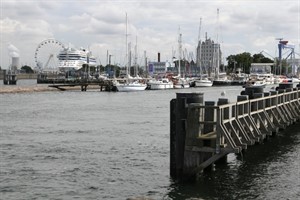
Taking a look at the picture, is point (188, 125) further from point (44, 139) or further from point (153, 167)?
point (44, 139)

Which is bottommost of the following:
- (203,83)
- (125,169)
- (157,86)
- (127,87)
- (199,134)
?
(125,169)

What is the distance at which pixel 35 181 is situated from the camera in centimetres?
2073

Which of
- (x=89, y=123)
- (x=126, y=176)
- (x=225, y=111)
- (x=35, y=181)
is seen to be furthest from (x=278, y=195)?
(x=89, y=123)

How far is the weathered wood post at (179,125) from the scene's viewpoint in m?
18.8

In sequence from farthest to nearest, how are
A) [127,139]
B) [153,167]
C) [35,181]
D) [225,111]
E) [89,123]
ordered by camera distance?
[89,123], [127,139], [153,167], [35,181], [225,111]

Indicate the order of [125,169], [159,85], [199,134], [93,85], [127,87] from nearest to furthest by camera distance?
[199,134], [125,169], [127,87], [159,85], [93,85]

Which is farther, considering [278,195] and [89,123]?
[89,123]

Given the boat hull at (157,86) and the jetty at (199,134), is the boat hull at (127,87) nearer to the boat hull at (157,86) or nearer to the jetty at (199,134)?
the boat hull at (157,86)

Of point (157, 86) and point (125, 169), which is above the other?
point (157, 86)

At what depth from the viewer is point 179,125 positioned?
18.9 metres

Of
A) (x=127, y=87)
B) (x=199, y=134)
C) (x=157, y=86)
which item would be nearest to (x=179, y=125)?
(x=199, y=134)

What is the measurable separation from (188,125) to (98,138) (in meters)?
16.7

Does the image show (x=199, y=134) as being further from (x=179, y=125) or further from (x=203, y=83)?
(x=203, y=83)

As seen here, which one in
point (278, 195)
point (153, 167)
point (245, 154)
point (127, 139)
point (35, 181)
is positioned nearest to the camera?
point (278, 195)
